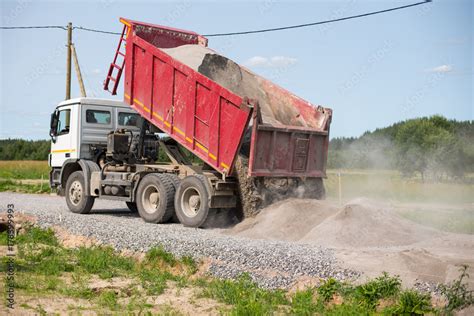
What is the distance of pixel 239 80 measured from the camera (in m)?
14.4

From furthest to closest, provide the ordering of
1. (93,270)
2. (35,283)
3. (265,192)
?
(265,192) < (93,270) < (35,283)

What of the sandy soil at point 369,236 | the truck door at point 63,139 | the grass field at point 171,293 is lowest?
the grass field at point 171,293

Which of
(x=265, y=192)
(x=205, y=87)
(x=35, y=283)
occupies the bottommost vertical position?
(x=35, y=283)

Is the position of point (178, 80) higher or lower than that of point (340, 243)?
higher

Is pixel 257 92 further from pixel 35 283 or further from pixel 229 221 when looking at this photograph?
pixel 35 283

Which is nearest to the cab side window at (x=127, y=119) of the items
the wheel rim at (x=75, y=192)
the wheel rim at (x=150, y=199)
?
the wheel rim at (x=75, y=192)

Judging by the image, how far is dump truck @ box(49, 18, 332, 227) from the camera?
1252cm

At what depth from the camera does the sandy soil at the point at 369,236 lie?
801 cm

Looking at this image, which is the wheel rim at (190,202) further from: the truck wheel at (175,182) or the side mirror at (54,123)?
the side mirror at (54,123)

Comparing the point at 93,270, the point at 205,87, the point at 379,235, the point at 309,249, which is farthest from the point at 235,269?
the point at 205,87

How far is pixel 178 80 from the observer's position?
13.4 metres

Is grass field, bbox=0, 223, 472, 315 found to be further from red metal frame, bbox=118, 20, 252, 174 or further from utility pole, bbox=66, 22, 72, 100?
utility pole, bbox=66, 22, 72, 100

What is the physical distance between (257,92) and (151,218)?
373cm

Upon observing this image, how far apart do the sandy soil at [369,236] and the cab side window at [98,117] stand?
531 cm
